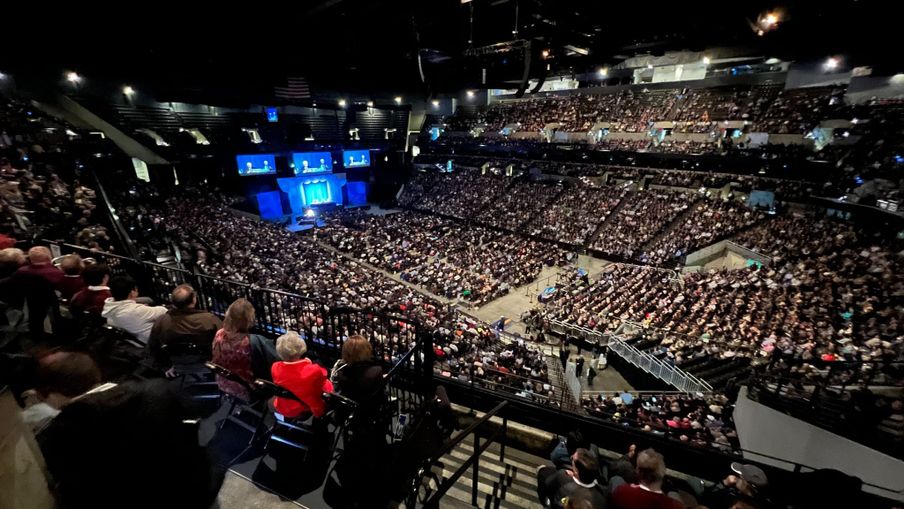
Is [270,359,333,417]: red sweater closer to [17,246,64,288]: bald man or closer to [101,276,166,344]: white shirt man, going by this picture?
[101,276,166,344]: white shirt man

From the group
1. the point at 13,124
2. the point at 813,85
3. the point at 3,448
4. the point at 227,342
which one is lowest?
the point at 227,342

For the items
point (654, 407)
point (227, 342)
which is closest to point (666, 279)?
point (654, 407)

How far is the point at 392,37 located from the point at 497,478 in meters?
18.1

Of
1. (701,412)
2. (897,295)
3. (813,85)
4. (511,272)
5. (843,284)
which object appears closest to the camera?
(701,412)

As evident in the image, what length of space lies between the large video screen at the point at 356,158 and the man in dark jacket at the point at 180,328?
34423mm

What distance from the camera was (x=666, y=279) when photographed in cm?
1734

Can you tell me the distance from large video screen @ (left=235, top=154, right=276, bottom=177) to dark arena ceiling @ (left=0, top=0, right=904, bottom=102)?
17.1 ft

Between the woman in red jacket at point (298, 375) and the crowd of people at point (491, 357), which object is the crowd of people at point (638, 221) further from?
the woman in red jacket at point (298, 375)

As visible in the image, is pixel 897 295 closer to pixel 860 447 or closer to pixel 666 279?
pixel 666 279

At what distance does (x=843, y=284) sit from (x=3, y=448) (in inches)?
776

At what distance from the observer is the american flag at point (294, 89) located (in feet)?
97.9

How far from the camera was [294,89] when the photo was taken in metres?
30.0

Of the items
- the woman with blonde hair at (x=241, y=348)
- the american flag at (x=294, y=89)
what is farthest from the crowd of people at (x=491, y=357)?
the american flag at (x=294, y=89)

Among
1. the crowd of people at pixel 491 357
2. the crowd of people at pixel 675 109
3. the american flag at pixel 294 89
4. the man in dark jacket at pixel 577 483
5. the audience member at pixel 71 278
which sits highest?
the american flag at pixel 294 89
